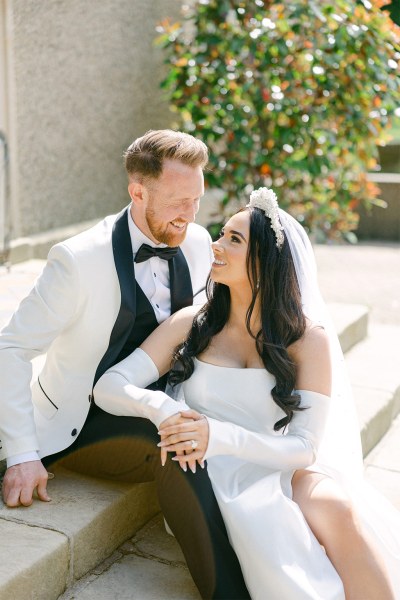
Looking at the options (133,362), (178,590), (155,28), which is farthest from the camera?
(155,28)

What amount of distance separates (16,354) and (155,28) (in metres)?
5.12

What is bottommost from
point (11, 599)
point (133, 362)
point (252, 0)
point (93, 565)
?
point (93, 565)

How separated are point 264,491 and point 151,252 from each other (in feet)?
3.12

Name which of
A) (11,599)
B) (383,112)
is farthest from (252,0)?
(11,599)

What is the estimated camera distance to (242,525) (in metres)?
2.50

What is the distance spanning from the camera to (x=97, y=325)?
2.93 m

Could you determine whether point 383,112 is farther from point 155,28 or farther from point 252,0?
point 155,28

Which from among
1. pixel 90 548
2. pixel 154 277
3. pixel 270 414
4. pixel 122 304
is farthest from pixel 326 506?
pixel 154 277

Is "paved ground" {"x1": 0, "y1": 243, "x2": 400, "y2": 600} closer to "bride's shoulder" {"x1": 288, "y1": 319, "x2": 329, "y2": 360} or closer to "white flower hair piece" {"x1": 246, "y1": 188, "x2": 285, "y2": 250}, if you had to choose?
"bride's shoulder" {"x1": 288, "y1": 319, "x2": 329, "y2": 360}

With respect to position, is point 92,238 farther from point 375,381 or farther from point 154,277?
point 375,381

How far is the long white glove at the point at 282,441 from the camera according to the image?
→ 2631 millimetres

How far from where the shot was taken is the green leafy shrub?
20.5ft

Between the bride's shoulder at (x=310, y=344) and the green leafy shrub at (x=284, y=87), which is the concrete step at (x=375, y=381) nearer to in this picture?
the bride's shoulder at (x=310, y=344)

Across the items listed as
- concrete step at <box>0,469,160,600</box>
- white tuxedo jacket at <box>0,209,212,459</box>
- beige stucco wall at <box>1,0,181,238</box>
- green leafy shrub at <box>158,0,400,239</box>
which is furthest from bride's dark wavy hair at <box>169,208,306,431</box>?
green leafy shrub at <box>158,0,400,239</box>
